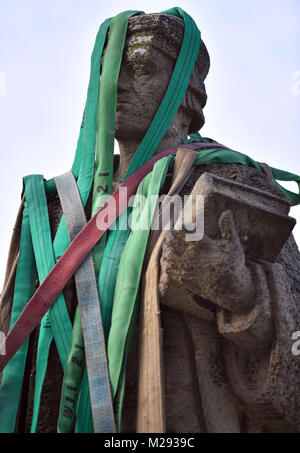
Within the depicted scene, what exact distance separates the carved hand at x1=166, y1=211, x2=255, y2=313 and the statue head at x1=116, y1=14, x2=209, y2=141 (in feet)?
4.27

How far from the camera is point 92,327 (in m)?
3.37

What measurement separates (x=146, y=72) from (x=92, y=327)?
169cm

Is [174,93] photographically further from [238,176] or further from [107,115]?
[238,176]

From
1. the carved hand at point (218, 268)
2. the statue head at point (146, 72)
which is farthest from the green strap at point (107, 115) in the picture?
the carved hand at point (218, 268)

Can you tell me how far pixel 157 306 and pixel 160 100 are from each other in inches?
60.4

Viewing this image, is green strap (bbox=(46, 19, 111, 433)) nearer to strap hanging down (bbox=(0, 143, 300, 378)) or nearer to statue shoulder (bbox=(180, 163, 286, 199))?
strap hanging down (bbox=(0, 143, 300, 378))

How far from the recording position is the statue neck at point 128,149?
425cm

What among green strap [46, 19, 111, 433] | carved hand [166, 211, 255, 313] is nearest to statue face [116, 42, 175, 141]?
green strap [46, 19, 111, 433]

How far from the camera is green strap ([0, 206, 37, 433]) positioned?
3.42 meters

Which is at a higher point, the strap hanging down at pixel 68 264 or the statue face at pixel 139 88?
the statue face at pixel 139 88

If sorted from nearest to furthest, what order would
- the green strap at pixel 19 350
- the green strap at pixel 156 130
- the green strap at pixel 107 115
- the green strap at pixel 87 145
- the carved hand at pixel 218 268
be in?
the carved hand at pixel 218 268 < the green strap at pixel 19 350 < the green strap at pixel 156 130 < the green strap at pixel 87 145 < the green strap at pixel 107 115

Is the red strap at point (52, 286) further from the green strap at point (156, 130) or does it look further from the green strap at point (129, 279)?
the green strap at point (129, 279)

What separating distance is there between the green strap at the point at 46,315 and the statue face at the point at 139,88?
697mm

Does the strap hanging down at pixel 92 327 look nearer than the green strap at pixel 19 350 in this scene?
Yes
